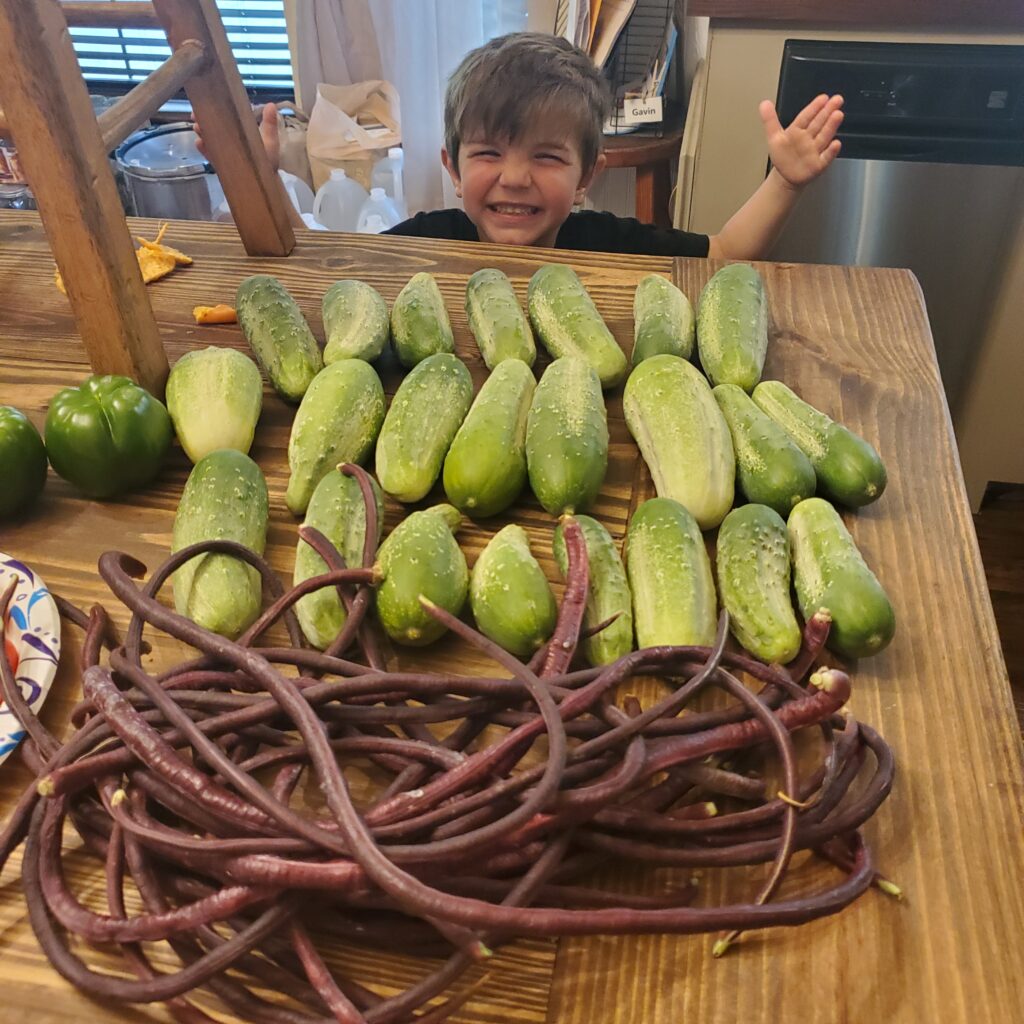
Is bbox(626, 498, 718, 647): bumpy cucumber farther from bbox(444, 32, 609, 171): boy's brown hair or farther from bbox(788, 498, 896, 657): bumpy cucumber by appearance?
bbox(444, 32, 609, 171): boy's brown hair

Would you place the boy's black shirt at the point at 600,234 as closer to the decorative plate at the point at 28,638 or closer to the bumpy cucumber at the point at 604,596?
the bumpy cucumber at the point at 604,596

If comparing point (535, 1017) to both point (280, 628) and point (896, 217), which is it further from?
point (896, 217)

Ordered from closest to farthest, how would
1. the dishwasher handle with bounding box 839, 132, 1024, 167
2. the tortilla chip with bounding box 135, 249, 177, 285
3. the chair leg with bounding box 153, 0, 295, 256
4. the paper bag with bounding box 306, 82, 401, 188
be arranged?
the chair leg with bounding box 153, 0, 295, 256 < the tortilla chip with bounding box 135, 249, 177, 285 < the dishwasher handle with bounding box 839, 132, 1024, 167 < the paper bag with bounding box 306, 82, 401, 188

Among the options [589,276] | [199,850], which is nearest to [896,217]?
[589,276]

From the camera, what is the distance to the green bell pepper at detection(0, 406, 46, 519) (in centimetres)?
81

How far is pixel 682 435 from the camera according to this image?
0.83 metres

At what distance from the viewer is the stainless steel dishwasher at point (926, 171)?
155 cm

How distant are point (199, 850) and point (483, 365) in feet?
2.24

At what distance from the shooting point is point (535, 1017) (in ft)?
1.64

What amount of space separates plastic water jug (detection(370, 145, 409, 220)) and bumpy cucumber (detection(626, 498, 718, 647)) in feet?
6.33

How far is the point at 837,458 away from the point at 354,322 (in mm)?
536

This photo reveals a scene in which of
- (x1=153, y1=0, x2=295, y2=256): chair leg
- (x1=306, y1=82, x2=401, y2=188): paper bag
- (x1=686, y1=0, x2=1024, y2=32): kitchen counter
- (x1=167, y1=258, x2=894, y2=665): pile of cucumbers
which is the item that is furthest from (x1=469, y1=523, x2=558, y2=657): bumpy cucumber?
(x1=306, y1=82, x2=401, y2=188): paper bag

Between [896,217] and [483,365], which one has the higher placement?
[483,365]

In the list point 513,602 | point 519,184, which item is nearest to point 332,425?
point 513,602
